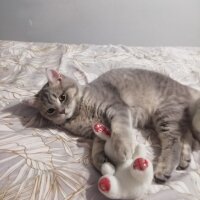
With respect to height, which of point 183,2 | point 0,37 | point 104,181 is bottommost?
point 0,37

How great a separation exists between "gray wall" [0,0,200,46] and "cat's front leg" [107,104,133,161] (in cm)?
156

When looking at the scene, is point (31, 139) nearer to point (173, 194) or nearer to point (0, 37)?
point (173, 194)

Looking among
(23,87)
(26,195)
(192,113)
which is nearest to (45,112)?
(23,87)

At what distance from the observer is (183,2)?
2555 mm

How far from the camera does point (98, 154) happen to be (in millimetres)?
954

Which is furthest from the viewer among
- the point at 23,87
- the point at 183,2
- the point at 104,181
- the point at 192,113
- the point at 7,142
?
the point at 183,2

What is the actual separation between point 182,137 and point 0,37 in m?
2.07

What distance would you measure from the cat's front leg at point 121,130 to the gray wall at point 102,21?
156 centimetres

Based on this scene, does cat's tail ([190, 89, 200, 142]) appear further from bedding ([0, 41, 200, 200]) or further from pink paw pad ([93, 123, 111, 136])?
pink paw pad ([93, 123, 111, 136])

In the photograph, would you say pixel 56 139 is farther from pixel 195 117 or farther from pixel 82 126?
pixel 195 117

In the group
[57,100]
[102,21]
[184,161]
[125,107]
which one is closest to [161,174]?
[184,161]

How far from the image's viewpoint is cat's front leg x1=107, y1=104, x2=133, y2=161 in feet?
3.01

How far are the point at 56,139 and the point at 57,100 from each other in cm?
20

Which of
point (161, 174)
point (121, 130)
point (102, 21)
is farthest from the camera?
point (102, 21)
